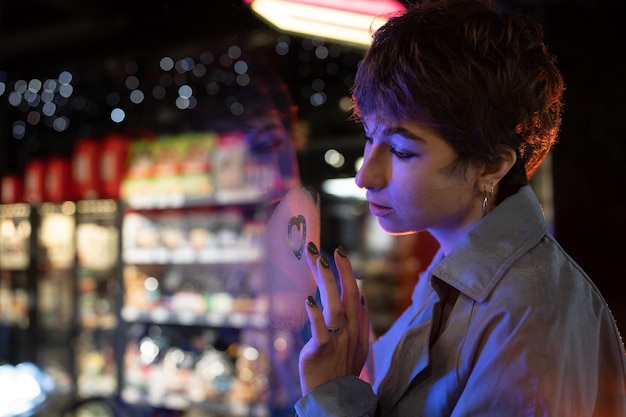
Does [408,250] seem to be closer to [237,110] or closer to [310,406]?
[237,110]

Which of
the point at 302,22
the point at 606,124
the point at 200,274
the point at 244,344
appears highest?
the point at 302,22

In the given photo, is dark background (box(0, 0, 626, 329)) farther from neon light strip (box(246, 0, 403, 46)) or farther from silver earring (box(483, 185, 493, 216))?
silver earring (box(483, 185, 493, 216))

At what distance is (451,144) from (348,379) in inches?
15.3

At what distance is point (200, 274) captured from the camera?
3293mm

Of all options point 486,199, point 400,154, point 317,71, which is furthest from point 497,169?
point 317,71

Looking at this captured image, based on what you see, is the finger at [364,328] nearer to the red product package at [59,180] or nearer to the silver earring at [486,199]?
the silver earring at [486,199]

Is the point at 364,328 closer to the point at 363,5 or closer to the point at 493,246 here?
the point at 493,246

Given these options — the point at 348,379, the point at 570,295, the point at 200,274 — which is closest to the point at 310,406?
the point at 348,379

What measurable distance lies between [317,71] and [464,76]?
3.33 m

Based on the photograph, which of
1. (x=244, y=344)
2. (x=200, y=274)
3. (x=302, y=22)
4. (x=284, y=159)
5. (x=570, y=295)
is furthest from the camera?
(x=200, y=274)

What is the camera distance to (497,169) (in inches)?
35.2

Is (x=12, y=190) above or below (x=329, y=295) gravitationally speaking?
below

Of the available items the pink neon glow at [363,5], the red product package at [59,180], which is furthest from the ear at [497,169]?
the red product package at [59,180]

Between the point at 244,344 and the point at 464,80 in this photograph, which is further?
the point at 244,344
